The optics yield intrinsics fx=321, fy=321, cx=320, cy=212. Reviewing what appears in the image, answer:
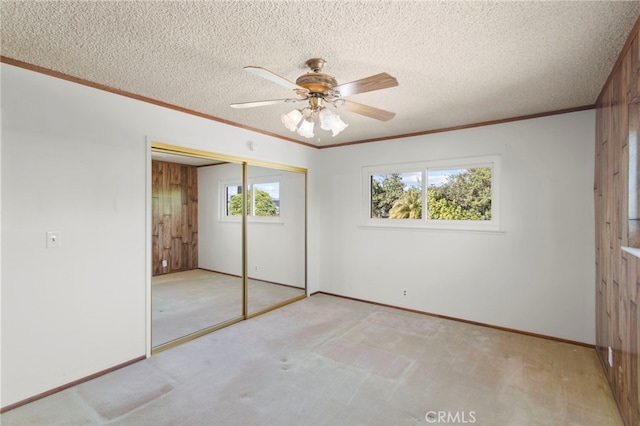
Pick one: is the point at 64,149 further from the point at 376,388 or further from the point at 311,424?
the point at 376,388

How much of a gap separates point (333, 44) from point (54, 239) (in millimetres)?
2396

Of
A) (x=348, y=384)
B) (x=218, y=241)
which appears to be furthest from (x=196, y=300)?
(x=348, y=384)

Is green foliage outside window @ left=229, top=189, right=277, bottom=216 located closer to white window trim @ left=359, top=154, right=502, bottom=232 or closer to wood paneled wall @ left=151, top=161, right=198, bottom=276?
wood paneled wall @ left=151, top=161, right=198, bottom=276

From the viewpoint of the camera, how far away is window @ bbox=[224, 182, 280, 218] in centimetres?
392

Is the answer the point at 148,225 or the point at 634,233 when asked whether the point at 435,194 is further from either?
the point at 148,225

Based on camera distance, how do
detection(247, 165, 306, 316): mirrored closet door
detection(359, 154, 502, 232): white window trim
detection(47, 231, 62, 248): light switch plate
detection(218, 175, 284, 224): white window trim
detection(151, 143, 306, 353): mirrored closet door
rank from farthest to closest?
detection(247, 165, 306, 316): mirrored closet door, detection(218, 175, 284, 224): white window trim, detection(359, 154, 502, 232): white window trim, detection(151, 143, 306, 353): mirrored closet door, detection(47, 231, 62, 248): light switch plate

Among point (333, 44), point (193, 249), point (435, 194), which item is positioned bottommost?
point (193, 249)

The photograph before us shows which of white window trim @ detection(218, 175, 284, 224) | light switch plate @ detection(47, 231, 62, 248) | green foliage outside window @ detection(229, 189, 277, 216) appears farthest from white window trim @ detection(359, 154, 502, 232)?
light switch plate @ detection(47, 231, 62, 248)

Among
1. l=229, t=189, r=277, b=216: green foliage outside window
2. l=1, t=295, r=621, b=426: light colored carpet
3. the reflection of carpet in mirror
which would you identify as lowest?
l=1, t=295, r=621, b=426: light colored carpet

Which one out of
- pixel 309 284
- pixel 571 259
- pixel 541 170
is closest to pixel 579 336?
pixel 571 259

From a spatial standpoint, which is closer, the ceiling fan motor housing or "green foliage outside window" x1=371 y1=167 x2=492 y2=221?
the ceiling fan motor housing

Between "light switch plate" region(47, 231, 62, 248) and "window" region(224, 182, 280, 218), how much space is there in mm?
1753

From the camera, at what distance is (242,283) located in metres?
3.95

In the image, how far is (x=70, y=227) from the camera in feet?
7.99
